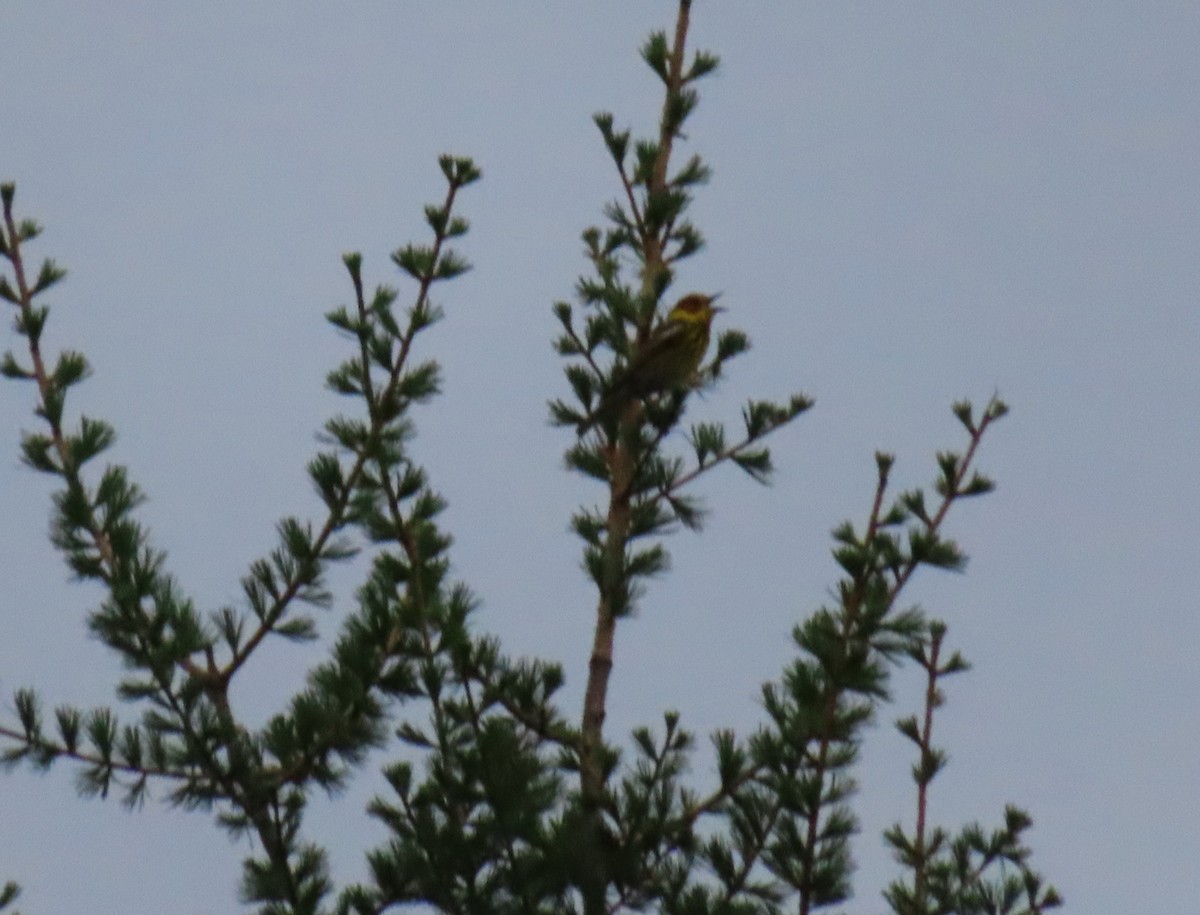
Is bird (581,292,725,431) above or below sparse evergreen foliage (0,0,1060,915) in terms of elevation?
above

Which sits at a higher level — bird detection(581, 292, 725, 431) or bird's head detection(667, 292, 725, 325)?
bird's head detection(667, 292, 725, 325)

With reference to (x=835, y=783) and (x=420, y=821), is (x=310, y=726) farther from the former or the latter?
(x=835, y=783)

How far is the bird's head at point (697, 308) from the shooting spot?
8173 mm

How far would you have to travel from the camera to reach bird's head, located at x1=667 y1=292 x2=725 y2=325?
817 cm

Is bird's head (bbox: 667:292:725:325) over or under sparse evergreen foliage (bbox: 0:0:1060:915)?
over

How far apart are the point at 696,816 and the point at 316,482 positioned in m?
1.38

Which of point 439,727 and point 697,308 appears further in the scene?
point 697,308

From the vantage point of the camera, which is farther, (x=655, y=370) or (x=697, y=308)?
(x=697, y=308)

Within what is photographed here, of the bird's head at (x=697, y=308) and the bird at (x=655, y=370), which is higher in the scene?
the bird's head at (x=697, y=308)

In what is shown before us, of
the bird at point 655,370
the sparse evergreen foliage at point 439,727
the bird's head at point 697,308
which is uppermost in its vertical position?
the bird's head at point 697,308

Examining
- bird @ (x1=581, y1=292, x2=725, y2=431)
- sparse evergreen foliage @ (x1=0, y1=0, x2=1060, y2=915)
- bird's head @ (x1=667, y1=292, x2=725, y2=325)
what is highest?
bird's head @ (x1=667, y1=292, x2=725, y2=325)

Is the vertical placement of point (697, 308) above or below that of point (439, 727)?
above

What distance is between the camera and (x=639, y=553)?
634 cm

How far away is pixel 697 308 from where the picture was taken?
8984 millimetres
